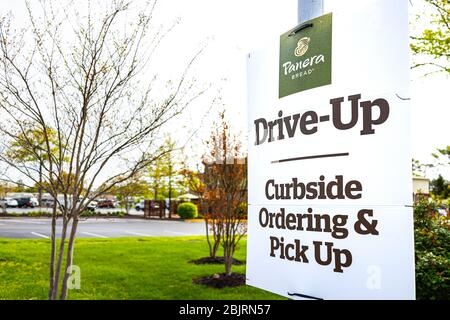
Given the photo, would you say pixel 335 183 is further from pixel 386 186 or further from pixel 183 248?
pixel 183 248

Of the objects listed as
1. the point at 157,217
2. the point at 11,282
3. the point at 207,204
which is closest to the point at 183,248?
the point at 207,204

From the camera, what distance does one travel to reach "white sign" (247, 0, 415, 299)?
1.58m

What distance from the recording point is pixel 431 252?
461 centimetres

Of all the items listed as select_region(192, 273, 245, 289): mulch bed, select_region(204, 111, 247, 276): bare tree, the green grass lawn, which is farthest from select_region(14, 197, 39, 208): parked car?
select_region(192, 273, 245, 289): mulch bed

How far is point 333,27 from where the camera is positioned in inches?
69.1

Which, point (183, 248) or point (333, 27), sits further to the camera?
point (183, 248)

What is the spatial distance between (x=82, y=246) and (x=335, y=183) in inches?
412

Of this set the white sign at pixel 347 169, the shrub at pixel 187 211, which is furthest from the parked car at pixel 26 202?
the white sign at pixel 347 169

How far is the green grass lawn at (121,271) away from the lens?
5977 mm

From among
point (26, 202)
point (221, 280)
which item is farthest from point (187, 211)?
point (221, 280)

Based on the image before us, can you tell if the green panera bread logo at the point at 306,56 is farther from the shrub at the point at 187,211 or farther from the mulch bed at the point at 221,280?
the shrub at the point at 187,211

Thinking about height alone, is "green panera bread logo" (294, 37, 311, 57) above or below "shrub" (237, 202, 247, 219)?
above

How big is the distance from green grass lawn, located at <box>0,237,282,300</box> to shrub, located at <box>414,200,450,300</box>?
213cm

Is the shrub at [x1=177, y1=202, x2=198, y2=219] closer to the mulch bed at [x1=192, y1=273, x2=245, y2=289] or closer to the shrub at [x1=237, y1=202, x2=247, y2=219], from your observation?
the shrub at [x1=237, y1=202, x2=247, y2=219]
